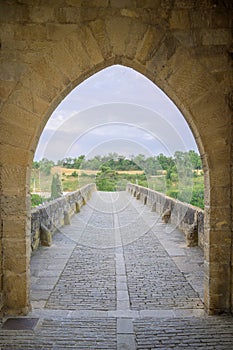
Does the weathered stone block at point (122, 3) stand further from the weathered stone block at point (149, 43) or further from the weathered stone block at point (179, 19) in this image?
the weathered stone block at point (179, 19)

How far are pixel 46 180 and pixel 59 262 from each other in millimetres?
9401

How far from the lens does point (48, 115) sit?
3643mm

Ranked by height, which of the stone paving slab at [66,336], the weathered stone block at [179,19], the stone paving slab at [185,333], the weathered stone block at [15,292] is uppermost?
the weathered stone block at [179,19]

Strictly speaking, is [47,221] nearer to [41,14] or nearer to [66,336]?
[66,336]

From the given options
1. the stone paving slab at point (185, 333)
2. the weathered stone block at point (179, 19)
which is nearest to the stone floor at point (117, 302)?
the stone paving slab at point (185, 333)

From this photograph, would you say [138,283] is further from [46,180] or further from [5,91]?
[46,180]

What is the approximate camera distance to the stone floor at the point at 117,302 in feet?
10.0

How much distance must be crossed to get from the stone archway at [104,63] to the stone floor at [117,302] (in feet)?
1.25

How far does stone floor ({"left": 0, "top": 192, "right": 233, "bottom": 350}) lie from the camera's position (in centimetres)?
306

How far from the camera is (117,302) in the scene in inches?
157

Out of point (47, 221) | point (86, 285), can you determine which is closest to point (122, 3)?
point (86, 285)

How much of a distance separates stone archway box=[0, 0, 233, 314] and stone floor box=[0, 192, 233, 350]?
0.38 metres

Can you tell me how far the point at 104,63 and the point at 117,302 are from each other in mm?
2675

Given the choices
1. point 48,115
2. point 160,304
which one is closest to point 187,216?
point 160,304
